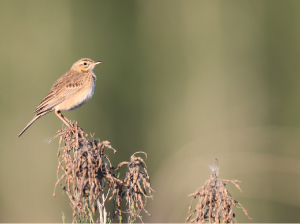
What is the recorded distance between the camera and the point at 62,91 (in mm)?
4762

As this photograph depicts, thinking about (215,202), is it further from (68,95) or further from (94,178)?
(68,95)

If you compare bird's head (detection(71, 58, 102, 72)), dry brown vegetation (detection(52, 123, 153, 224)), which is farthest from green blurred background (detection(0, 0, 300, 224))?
dry brown vegetation (detection(52, 123, 153, 224))

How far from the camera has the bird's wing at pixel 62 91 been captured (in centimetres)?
459

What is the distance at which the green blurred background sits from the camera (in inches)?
396

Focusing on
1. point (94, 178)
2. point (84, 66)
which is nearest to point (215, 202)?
point (94, 178)

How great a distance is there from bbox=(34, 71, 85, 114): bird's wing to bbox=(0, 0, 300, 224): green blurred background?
423 centimetres

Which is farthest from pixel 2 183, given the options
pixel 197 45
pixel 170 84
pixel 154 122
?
pixel 197 45

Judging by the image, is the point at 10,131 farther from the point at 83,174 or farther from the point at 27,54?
the point at 83,174

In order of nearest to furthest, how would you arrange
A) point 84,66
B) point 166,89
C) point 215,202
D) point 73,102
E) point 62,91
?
point 215,202
point 73,102
point 62,91
point 84,66
point 166,89

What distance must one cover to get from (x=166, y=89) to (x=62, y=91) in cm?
855

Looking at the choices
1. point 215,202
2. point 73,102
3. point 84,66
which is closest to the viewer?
point 215,202

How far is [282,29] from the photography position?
12.7m

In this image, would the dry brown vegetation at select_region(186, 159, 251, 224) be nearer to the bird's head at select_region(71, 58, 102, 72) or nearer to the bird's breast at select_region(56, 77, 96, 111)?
the bird's breast at select_region(56, 77, 96, 111)

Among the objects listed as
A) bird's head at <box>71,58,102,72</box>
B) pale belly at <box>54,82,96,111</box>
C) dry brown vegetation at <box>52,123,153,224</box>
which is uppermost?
bird's head at <box>71,58,102,72</box>
